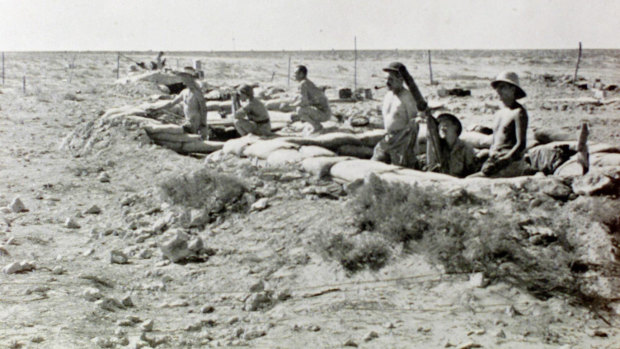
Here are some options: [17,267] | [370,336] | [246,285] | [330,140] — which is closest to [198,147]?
[330,140]

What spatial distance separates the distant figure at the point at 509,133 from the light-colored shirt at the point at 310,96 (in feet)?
13.2

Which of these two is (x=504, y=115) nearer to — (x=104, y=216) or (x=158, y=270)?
(x=158, y=270)

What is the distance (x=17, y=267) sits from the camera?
460 centimetres

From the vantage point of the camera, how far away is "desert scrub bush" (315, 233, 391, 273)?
14.5ft

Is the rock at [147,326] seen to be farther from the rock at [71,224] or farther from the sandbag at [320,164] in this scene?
the sandbag at [320,164]

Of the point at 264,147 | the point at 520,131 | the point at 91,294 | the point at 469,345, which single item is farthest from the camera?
the point at 264,147

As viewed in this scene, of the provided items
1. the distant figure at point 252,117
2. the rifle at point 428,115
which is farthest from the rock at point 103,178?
the rifle at point 428,115

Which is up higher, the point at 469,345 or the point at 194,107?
the point at 194,107

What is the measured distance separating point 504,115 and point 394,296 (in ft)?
9.87

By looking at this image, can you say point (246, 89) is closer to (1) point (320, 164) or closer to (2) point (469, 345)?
(1) point (320, 164)

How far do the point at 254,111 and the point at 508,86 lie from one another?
14.9 ft

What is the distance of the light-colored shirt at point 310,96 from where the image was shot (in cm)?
967

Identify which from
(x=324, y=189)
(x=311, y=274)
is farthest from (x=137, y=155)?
(x=311, y=274)

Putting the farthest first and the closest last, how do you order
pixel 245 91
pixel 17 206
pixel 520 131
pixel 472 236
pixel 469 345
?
pixel 245 91
pixel 17 206
pixel 520 131
pixel 472 236
pixel 469 345
